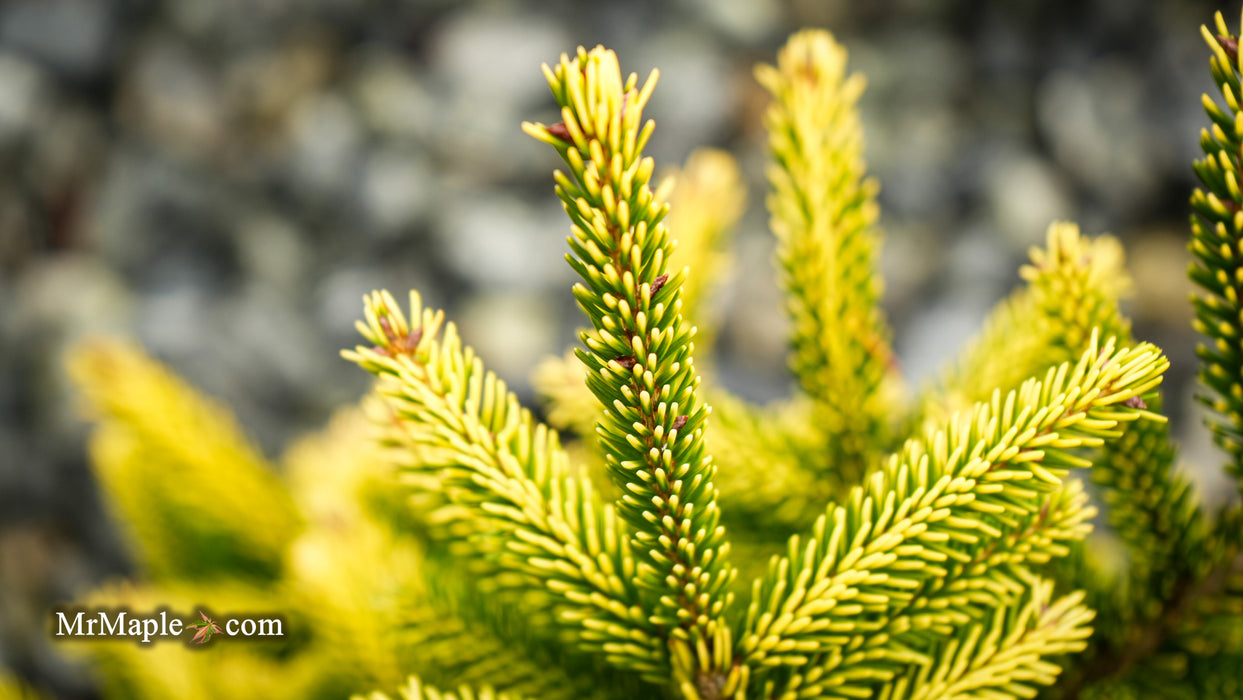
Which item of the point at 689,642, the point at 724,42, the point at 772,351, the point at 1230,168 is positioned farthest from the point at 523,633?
the point at 724,42

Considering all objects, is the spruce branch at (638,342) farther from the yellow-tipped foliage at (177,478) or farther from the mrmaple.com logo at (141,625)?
the yellow-tipped foliage at (177,478)

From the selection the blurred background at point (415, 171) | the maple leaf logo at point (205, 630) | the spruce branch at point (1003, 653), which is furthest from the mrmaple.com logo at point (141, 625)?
the blurred background at point (415, 171)

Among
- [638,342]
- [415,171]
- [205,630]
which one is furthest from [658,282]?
[415,171]

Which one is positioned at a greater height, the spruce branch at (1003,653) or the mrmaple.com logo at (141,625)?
the mrmaple.com logo at (141,625)

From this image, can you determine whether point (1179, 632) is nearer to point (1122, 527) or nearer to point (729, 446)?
point (1122, 527)

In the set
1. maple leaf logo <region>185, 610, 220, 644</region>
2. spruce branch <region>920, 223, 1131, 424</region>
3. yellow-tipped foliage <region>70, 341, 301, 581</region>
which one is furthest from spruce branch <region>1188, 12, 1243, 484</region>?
yellow-tipped foliage <region>70, 341, 301, 581</region>

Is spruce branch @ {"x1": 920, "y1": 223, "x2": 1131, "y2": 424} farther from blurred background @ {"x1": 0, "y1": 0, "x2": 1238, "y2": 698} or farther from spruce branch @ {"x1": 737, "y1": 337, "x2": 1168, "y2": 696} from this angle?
blurred background @ {"x1": 0, "y1": 0, "x2": 1238, "y2": 698}

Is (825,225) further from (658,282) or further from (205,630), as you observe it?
(205,630)
